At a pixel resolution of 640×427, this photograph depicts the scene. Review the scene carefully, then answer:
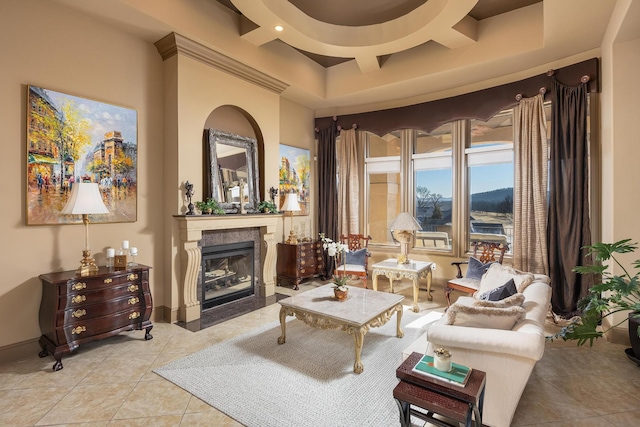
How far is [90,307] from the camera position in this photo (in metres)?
3.05

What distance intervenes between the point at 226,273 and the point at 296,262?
127 cm

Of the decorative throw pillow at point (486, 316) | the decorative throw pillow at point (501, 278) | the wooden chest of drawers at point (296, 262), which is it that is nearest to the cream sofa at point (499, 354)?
the decorative throw pillow at point (486, 316)

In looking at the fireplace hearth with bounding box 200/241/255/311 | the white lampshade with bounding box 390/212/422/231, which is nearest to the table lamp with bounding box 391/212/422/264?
the white lampshade with bounding box 390/212/422/231

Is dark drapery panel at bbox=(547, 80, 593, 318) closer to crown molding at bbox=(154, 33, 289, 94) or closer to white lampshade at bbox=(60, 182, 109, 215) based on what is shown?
crown molding at bbox=(154, 33, 289, 94)

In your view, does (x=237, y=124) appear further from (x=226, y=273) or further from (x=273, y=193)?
(x=226, y=273)

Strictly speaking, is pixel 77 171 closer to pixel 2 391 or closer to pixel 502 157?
pixel 2 391

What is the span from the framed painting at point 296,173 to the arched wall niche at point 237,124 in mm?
729

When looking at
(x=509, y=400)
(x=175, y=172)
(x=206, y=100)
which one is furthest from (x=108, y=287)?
(x=509, y=400)

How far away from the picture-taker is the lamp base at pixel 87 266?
10.1ft

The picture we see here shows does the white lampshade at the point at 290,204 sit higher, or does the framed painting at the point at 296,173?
the framed painting at the point at 296,173

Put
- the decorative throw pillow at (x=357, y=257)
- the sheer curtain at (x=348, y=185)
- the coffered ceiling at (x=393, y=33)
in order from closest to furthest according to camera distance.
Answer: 1. the coffered ceiling at (x=393, y=33)
2. the decorative throw pillow at (x=357, y=257)
3. the sheer curtain at (x=348, y=185)

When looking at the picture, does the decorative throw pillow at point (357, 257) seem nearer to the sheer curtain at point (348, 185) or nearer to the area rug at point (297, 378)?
the sheer curtain at point (348, 185)

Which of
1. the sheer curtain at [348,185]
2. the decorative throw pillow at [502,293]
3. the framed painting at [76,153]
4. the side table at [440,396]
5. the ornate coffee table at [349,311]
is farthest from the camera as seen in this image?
the sheer curtain at [348,185]

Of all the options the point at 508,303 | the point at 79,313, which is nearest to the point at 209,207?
the point at 79,313
